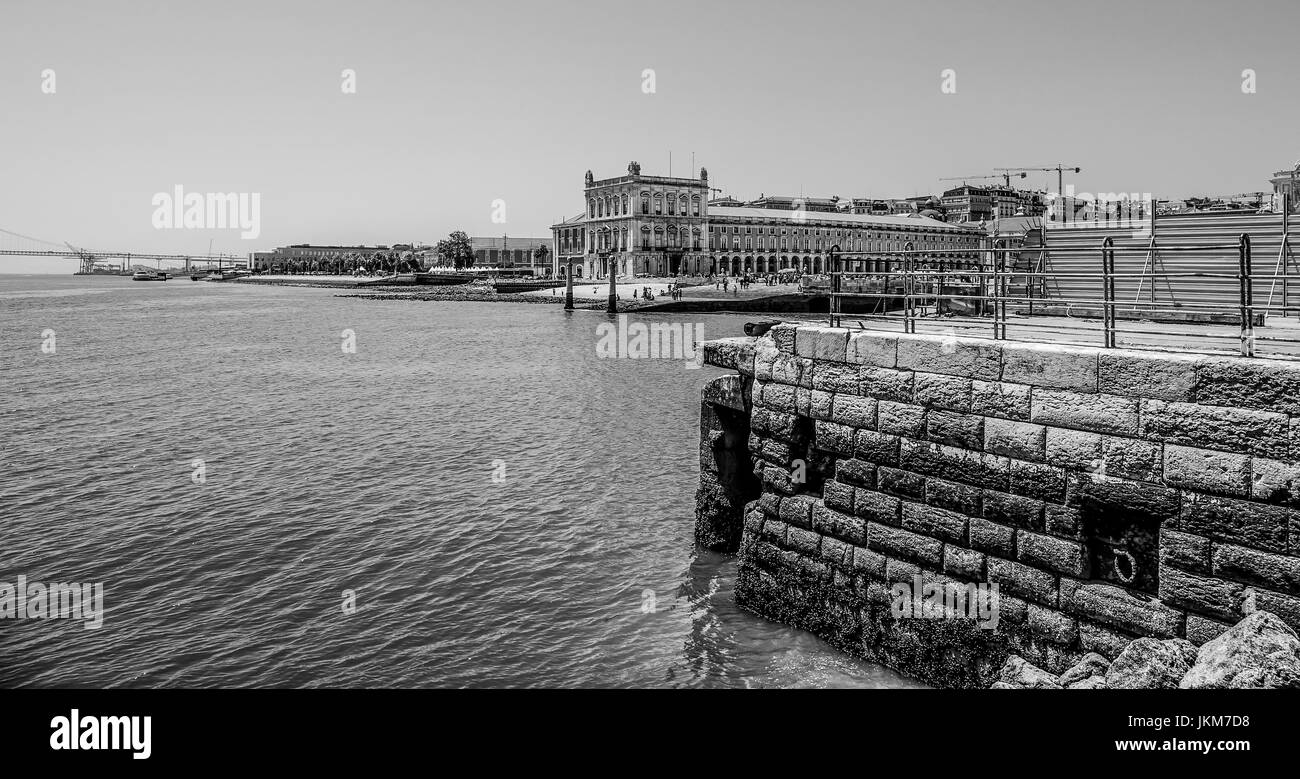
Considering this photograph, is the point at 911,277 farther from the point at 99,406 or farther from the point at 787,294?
the point at 787,294

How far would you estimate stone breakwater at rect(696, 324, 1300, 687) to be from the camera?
6.70m

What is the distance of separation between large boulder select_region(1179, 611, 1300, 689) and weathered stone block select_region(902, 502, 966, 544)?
2.33m

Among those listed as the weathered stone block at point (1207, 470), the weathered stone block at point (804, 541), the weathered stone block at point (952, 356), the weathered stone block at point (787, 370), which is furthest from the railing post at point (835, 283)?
the weathered stone block at point (1207, 470)

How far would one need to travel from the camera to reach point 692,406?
90.8ft

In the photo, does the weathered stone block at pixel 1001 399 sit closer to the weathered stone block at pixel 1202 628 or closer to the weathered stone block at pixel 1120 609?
the weathered stone block at pixel 1120 609

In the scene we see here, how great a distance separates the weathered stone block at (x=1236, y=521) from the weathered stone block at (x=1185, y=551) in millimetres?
61

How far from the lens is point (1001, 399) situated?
8055mm

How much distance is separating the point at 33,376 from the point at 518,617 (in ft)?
109

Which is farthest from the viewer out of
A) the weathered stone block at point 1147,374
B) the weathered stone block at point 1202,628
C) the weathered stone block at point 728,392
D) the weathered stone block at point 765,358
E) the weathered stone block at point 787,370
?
the weathered stone block at point 728,392

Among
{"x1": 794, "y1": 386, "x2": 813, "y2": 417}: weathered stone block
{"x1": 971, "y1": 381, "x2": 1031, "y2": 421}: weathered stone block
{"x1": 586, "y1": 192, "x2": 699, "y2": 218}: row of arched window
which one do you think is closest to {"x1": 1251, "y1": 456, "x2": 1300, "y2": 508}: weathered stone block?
{"x1": 971, "y1": 381, "x2": 1031, "y2": 421}: weathered stone block

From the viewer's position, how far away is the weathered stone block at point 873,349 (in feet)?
29.6
